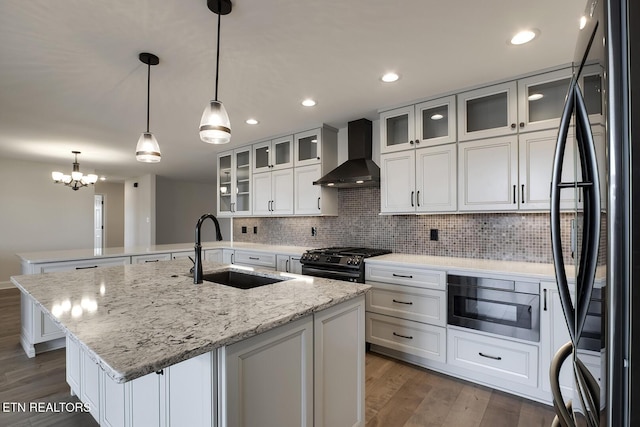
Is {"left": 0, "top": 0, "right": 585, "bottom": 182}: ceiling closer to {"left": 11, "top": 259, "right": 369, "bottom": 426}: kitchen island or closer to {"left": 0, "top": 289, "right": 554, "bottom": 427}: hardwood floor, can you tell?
{"left": 11, "top": 259, "right": 369, "bottom": 426}: kitchen island

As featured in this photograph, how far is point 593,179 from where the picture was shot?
633mm

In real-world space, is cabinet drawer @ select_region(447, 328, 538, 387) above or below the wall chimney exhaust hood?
below

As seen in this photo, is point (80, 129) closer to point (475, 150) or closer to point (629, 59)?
point (475, 150)

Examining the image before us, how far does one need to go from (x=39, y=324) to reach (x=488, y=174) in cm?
430

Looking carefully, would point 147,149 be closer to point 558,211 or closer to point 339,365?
point 339,365

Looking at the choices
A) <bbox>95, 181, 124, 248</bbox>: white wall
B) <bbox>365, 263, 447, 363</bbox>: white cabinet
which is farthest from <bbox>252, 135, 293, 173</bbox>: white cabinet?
<bbox>95, 181, 124, 248</bbox>: white wall

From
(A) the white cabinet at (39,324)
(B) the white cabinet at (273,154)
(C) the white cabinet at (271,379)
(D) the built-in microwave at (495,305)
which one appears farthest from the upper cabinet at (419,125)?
(A) the white cabinet at (39,324)

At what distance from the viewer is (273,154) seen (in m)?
4.21

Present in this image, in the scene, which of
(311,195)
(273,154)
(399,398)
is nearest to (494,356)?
(399,398)

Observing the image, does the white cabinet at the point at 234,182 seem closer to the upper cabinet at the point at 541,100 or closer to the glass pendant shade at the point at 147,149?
the glass pendant shade at the point at 147,149

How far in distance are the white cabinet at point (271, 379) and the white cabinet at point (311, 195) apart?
2420 mm

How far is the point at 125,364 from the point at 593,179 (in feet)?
3.95

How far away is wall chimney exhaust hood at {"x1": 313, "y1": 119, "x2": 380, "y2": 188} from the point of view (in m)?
3.20

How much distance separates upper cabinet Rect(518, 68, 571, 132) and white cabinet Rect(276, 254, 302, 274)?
8.21 ft
